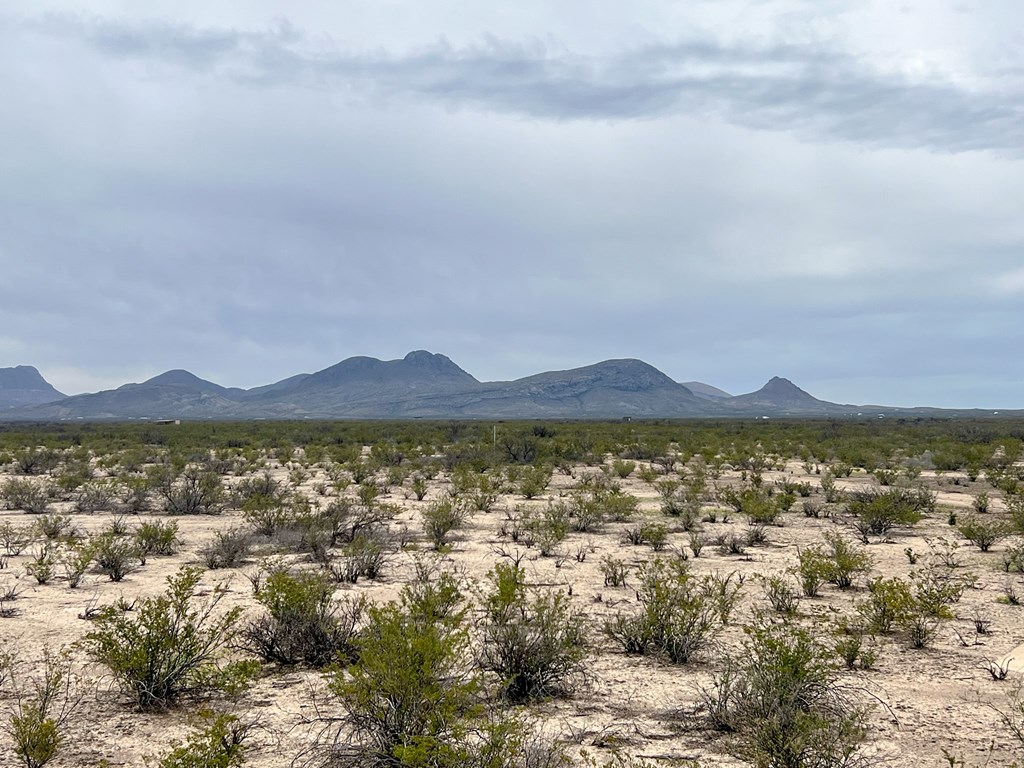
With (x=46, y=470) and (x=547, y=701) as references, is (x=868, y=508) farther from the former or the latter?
(x=46, y=470)

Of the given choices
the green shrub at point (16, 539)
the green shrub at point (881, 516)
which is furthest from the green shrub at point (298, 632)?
the green shrub at point (881, 516)

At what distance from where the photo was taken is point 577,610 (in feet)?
31.9

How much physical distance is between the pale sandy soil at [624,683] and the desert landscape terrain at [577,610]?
0.11 ft

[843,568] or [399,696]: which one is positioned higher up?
[399,696]

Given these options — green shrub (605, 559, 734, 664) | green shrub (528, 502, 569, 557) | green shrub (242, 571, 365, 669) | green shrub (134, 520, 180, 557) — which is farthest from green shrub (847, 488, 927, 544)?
green shrub (134, 520, 180, 557)

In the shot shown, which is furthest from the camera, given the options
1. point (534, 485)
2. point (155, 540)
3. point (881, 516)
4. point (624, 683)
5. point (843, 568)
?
point (534, 485)

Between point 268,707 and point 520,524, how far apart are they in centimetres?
998

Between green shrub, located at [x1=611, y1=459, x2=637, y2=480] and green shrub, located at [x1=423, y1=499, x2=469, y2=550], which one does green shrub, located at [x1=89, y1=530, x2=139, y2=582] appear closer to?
green shrub, located at [x1=423, y1=499, x2=469, y2=550]

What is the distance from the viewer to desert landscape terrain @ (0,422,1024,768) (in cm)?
591

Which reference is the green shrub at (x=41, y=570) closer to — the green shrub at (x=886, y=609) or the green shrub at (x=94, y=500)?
the green shrub at (x=94, y=500)

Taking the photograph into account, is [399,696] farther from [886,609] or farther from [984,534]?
[984,534]

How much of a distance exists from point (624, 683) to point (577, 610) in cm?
241

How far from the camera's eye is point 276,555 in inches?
533

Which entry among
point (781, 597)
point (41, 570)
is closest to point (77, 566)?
point (41, 570)
